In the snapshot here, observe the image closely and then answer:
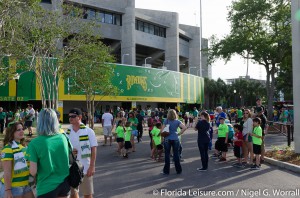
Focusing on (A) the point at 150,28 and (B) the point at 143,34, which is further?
(A) the point at 150,28

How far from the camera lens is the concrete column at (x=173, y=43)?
50.8m

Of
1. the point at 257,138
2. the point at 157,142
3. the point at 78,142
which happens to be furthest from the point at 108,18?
the point at 78,142

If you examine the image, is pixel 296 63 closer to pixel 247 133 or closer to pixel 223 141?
pixel 247 133

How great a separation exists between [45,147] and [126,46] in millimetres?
40791

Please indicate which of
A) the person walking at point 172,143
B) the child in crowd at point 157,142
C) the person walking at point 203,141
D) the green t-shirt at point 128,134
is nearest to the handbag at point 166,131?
the person walking at point 172,143

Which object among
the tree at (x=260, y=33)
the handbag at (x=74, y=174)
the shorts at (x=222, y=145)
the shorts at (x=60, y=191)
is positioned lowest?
the shorts at (x=222, y=145)

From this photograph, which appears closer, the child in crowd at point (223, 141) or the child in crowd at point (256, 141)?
the child in crowd at point (256, 141)

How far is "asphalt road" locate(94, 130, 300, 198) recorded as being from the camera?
663 cm

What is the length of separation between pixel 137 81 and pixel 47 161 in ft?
120

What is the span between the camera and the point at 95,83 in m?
24.0

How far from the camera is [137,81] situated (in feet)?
131

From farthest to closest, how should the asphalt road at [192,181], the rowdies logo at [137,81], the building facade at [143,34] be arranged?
the building facade at [143,34] < the rowdies logo at [137,81] < the asphalt road at [192,181]

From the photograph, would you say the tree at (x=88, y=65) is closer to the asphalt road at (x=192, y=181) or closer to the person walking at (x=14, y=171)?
the asphalt road at (x=192, y=181)

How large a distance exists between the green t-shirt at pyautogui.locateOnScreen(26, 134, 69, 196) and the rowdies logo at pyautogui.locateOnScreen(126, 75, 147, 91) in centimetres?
3513
